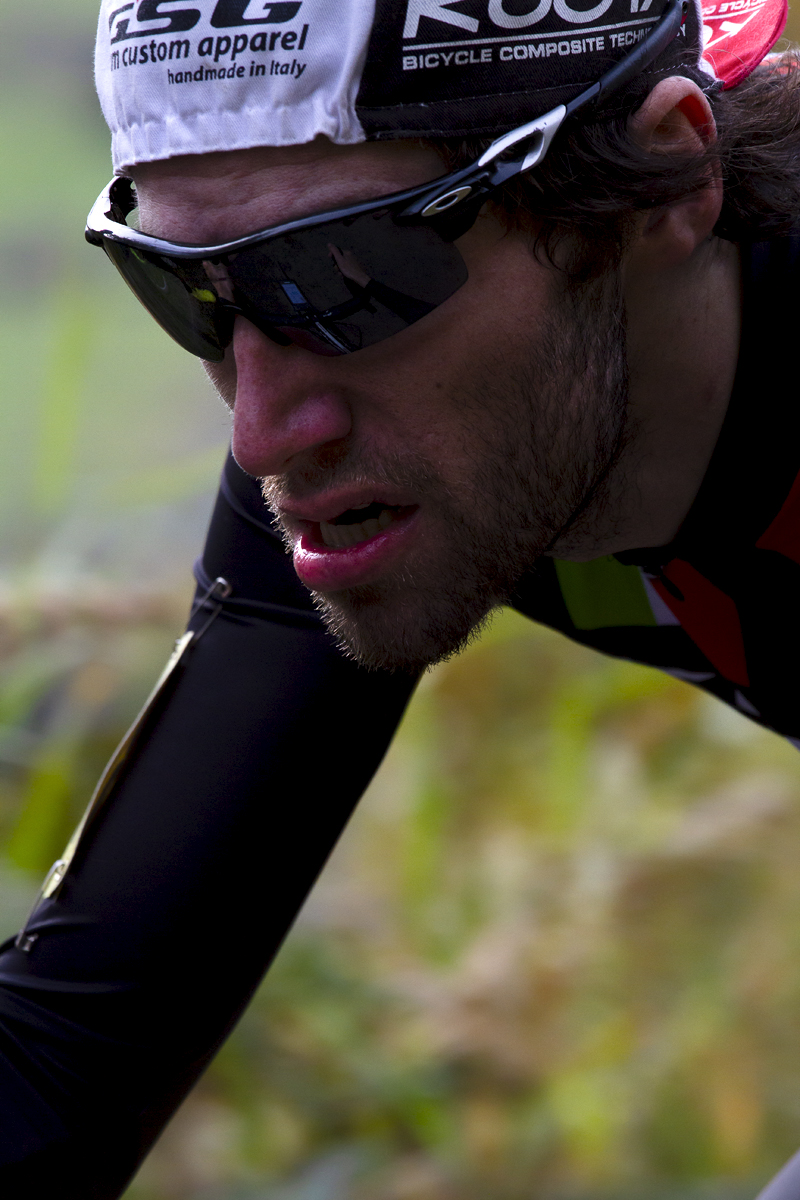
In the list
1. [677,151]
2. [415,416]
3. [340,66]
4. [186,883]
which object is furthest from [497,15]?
[186,883]

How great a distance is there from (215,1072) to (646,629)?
1520mm

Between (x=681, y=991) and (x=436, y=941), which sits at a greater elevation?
(x=436, y=941)

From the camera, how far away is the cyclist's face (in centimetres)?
118

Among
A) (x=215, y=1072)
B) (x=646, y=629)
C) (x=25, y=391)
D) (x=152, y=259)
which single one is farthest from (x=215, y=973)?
(x=25, y=391)

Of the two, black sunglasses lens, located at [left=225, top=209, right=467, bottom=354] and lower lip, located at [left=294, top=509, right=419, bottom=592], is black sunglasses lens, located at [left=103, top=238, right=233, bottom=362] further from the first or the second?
lower lip, located at [left=294, top=509, right=419, bottom=592]

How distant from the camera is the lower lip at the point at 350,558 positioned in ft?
4.42

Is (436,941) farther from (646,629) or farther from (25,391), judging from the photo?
(25,391)

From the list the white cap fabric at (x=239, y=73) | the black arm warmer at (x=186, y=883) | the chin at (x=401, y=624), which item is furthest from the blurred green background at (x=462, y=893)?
the white cap fabric at (x=239, y=73)

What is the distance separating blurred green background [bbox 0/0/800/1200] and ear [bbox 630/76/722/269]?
1.87m

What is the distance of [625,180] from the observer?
128cm

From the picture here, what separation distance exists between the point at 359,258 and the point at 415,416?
0.54 ft

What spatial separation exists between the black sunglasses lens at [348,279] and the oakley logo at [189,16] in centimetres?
18

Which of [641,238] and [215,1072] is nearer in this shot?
[641,238]

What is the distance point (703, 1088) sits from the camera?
2705 millimetres
